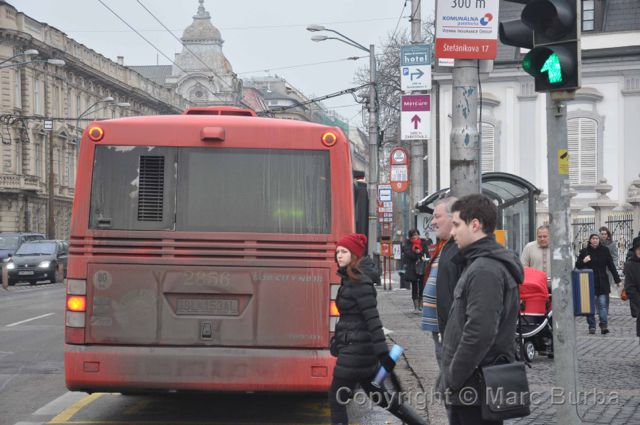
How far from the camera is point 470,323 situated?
4949 mm

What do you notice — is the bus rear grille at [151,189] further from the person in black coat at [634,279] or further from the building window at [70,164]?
the building window at [70,164]

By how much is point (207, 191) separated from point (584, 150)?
33676mm

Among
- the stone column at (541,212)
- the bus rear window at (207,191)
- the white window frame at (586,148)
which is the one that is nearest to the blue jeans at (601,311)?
the bus rear window at (207,191)

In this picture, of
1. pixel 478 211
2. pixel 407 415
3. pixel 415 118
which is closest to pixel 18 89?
pixel 415 118

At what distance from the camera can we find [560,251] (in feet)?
22.7

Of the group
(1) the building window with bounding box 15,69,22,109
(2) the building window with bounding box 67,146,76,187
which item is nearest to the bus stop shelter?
(1) the building window with bounding box 15,69,22,109

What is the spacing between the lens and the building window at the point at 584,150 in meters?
40.2

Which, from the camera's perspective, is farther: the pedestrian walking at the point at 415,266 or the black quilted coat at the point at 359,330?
the pedestrian walking at the point at 415,266

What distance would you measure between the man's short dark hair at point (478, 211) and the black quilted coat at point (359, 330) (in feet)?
6.82

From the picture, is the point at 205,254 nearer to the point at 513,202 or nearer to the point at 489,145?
the point at 513,202

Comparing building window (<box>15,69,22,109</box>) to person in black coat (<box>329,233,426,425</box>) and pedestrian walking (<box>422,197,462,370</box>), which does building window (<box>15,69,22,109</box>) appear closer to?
pedestrian walking (<box>422,197,462,370</box>)

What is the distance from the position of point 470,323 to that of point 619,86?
3668 centimetres

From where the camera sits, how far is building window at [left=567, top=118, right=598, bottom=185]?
40188mm

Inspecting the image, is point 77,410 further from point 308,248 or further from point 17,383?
point 308,248
